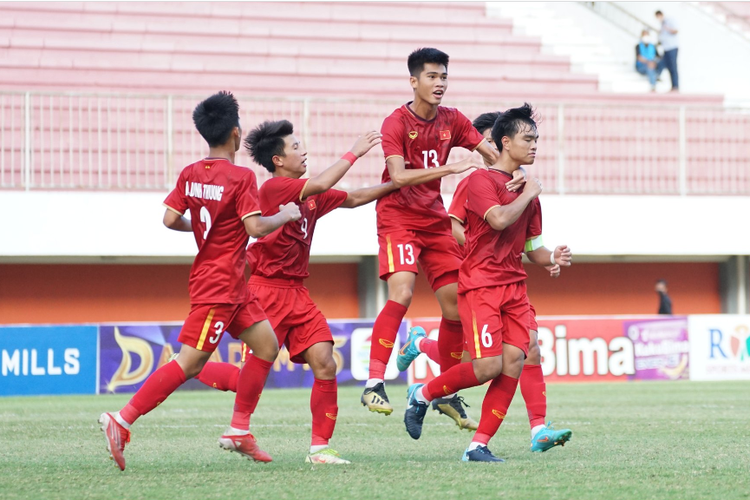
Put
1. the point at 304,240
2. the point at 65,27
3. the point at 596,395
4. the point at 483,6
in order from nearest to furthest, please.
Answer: the point at 304,240 < the point at 596,395 < the point at 65,27 < the point at 483,6

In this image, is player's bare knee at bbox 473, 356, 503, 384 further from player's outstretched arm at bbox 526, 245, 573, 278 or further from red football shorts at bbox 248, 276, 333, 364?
red football shorts at bbox 248, 276, 333, 364

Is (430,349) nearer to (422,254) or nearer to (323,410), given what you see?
(422,254)

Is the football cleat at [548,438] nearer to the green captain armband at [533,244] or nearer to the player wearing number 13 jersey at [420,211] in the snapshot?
the player wearing number 13 jersey at [420,211]

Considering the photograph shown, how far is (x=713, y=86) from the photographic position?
2166 cm

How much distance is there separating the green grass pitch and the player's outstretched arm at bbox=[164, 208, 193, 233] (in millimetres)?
1306

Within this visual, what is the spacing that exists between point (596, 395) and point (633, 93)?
8.67 meters

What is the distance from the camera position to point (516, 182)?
5.96 m

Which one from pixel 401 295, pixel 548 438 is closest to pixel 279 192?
pixel 401 295

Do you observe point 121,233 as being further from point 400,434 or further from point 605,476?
point 605,476

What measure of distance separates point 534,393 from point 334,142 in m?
11.5

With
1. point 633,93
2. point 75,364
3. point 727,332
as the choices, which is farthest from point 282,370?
point 633,93

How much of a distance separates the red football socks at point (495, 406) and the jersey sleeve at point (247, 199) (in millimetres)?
1676

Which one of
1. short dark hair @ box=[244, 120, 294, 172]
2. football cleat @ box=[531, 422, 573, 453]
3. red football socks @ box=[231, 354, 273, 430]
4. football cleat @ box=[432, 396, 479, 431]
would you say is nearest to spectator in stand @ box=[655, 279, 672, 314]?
football cleat @ box=[432, 396, 479, 431]

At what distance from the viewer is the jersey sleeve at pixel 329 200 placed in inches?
253
